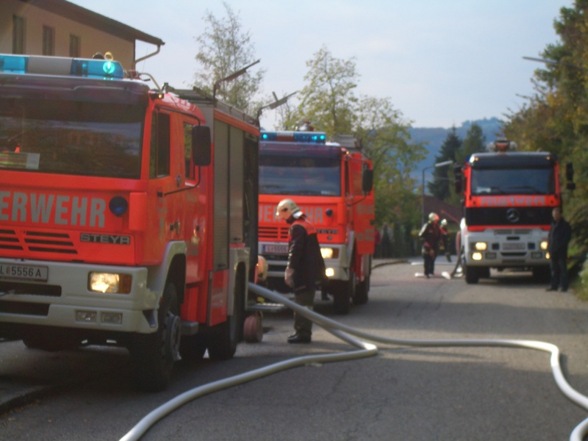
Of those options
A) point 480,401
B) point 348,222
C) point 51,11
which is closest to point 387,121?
point 51,11

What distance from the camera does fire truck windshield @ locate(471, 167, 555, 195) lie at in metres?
31.0

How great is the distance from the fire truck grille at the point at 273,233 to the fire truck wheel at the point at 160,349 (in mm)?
9740

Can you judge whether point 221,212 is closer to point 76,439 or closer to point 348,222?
point 76,439

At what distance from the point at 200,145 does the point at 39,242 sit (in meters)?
1.82

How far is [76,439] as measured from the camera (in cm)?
849

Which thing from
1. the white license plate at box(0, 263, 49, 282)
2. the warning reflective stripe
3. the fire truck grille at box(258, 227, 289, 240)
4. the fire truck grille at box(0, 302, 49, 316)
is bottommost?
the fire truck grille at box(0, 302, 49, 316)

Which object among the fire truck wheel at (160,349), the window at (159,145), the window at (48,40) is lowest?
the fire truck wheel at (160,349)

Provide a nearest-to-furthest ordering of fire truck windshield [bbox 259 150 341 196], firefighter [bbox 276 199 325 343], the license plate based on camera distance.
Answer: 1. firefighter [bbox 276 199 325 343]
2. the license plate
3. fire truck windshield [bbox 259 150 341 196]

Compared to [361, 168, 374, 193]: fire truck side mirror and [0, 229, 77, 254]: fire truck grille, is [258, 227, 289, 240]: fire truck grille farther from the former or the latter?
[0, 229, 77, 254]: fire truck grille

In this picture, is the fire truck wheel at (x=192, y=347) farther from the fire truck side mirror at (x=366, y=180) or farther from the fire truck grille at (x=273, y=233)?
the fire truck side mirror at (x=366, y=180)

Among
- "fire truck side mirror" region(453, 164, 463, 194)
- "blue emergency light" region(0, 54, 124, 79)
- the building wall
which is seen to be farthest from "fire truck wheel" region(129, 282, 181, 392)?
the building wall

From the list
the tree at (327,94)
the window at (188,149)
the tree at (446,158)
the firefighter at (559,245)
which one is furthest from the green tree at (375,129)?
the tree at (446,158)

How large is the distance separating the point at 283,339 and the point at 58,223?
6.93 meters

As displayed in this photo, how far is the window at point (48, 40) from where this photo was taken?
43.6m
